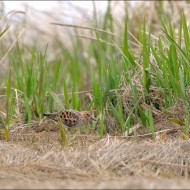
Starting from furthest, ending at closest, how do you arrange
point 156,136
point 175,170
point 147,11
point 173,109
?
point 147,11 → point 173,109 → point 156,136 → point 175,170

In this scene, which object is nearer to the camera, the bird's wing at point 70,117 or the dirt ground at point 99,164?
the dirt ground at point 99,164

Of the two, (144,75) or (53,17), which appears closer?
(144,75)

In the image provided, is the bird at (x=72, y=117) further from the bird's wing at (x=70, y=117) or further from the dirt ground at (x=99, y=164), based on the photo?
the dirt ground at (x=99, y=164)

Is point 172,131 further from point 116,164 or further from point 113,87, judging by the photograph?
point 116,164

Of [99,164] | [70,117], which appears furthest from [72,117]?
[99,164]

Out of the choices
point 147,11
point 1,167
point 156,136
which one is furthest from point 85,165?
point 147,11

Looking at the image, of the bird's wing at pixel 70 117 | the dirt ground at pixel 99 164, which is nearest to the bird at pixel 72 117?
the bird's wing at pixel 70 117

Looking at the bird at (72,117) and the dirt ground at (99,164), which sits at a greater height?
the bird at (72,117)

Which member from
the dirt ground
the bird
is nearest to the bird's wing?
the bird

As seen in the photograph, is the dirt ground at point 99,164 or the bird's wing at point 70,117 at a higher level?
the bird's wing at point 70,117
